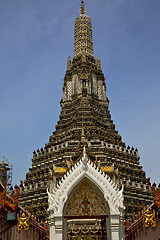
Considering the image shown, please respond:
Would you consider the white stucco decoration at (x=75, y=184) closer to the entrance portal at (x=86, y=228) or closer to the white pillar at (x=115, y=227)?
the white pillar at (x=115, y=227)

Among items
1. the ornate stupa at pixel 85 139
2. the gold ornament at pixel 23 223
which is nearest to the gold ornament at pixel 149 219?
the gold ornament at pixel 23 223

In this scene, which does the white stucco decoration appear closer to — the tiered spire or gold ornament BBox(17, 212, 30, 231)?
gold ornament BBox(17, 212, 30, 231)

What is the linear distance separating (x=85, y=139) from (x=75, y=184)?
22.8 m

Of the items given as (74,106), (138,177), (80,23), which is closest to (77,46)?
(80,23)

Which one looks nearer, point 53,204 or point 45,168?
point 53,204

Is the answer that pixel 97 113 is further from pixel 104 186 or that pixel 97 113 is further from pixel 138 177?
pixel 104 186

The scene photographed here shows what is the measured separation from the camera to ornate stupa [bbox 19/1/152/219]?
30.2 m

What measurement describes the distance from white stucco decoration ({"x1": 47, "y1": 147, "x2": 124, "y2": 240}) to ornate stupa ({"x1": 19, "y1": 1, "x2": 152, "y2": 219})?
9450 mm

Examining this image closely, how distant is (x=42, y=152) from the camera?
36.6 m

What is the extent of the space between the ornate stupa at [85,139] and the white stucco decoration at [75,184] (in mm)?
9450

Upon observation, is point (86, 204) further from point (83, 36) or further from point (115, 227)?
point (83, 36)

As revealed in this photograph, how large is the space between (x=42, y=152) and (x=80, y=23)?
2864 cm

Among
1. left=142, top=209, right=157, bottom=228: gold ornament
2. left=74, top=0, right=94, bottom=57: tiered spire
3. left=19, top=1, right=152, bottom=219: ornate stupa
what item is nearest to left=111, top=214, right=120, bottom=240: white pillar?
left=142, top=209, right=157, bottom=228: gold ornament

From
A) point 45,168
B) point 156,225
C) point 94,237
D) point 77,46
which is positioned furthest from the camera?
point 77,46
